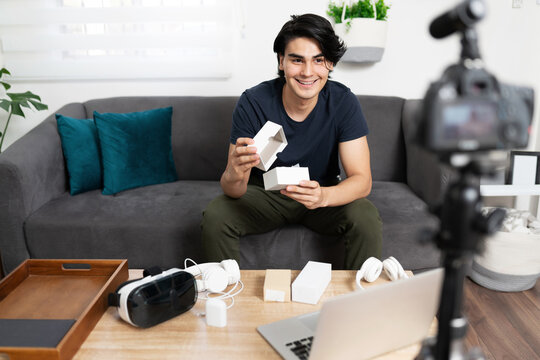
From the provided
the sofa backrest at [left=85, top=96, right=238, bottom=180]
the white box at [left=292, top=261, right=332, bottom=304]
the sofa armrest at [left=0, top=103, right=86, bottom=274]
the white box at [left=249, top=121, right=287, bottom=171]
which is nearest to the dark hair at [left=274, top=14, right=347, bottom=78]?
the white box at [left=249, top=121, right=287, bottom=171]

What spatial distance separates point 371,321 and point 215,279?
19.1 inches

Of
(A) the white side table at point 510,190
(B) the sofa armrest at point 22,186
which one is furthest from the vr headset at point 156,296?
(A) the white side table at point 510,190

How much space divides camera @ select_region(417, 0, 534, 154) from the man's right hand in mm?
965

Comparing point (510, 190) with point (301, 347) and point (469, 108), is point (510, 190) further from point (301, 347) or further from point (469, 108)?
point (469, 108)

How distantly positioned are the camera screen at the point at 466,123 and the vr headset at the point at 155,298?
0.79 m

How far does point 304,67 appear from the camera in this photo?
64.7 inches

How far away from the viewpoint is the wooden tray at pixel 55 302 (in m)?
0.90

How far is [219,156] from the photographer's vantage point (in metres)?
2.36

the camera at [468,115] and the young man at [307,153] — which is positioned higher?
the camera at [468,115]

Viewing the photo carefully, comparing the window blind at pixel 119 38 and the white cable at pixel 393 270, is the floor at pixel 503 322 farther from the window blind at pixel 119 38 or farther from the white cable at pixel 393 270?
the window blind at pixel 119 38

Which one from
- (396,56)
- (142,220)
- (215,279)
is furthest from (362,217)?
(396,56)

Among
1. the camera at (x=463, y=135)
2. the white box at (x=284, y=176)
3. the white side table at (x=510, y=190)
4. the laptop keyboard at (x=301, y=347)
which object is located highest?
the camera at (x=463, y=135)

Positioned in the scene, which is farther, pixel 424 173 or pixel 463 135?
pixel 424 173

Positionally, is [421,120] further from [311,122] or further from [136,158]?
[136,158]
